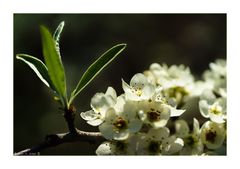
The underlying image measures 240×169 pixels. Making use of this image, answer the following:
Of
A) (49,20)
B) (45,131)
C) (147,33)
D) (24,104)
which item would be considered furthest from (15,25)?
(147,33)

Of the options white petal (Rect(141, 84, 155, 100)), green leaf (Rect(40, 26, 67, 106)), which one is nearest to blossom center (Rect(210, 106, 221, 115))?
white petal (Rect(141, 84, 155, 100))

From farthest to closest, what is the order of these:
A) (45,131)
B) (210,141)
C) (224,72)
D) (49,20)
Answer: (49,20), (45,131), (224,72), (210,141)

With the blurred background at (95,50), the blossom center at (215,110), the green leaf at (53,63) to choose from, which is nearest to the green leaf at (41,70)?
the green leaf at (53,63)

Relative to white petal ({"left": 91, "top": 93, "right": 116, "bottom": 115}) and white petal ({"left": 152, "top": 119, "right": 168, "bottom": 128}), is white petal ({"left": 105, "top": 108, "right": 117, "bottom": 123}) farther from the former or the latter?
white petal ({"left": 152, "top": 119, "right": 168, "bottom": 128})

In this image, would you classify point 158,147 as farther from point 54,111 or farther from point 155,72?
point 54,111

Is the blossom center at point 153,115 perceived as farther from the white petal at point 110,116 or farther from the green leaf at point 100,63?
the green leaf at point 100,63

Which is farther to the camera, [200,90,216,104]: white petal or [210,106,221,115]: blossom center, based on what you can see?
[200,90,216,104]: white petal
